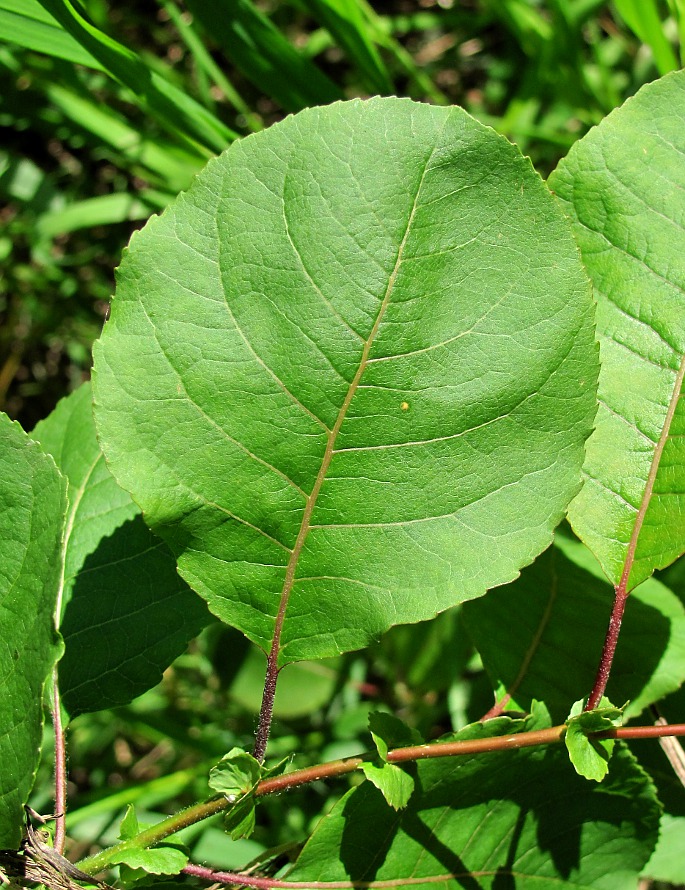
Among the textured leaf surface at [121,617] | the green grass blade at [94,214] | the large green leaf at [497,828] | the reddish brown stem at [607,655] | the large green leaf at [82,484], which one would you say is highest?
the green grass blade at [94,214]

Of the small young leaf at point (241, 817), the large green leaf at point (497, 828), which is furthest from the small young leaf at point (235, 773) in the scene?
the large green leaf at point (497, 828)

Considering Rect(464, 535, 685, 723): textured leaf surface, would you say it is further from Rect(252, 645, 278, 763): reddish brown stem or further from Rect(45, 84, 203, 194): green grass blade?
Rect(45, 84, 203, 194): green grass blade

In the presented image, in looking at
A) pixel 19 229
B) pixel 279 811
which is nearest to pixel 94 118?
pixel 19 229

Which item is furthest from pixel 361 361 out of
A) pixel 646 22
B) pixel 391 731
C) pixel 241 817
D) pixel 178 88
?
pixel 646 22

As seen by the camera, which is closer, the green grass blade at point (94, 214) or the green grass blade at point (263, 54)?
the green grass blade at point (263, 54)

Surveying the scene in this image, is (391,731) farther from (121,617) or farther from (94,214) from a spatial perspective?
(94,214)

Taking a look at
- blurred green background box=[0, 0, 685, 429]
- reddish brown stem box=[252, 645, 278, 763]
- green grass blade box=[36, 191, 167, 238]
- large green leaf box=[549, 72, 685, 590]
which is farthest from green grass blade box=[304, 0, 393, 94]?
reddish brown stem box=[252, 645, 278, 763]

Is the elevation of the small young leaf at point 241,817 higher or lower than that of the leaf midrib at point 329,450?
lower

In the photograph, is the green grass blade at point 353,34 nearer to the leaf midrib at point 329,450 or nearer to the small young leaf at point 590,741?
the leaf midrib at point 329,450
